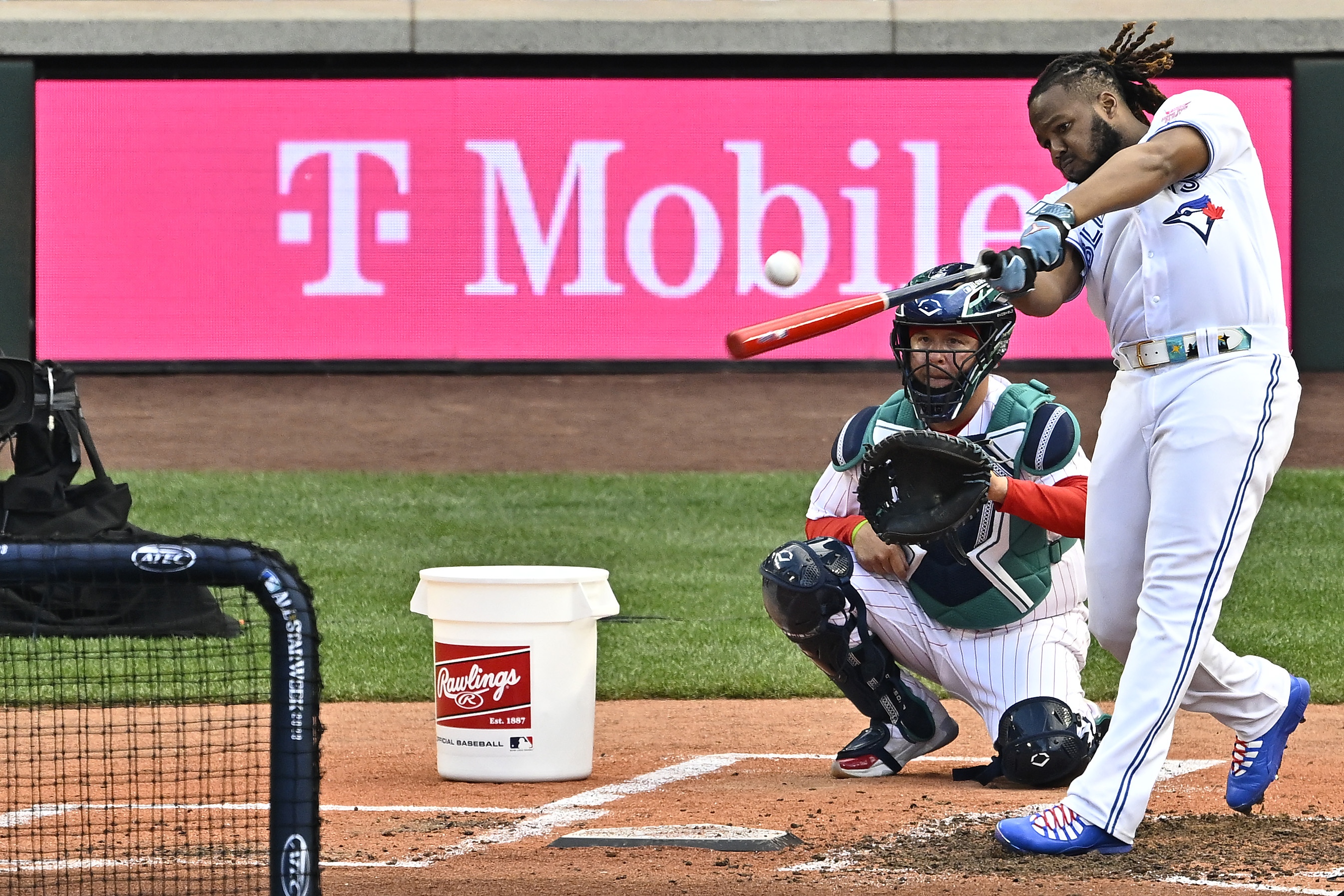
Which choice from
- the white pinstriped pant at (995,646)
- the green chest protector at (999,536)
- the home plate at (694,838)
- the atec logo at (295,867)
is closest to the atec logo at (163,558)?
the atec logo at (295,867)

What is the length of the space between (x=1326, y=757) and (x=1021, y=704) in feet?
4.37

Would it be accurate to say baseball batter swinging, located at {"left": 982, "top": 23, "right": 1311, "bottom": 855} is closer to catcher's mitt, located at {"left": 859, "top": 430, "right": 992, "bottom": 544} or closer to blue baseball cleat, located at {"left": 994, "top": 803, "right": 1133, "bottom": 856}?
blue baseball cleat, located at {"left": 994, "top": 803, "right": 1133, "bottom": 856}

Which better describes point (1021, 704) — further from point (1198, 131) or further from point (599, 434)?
point (599, 434)

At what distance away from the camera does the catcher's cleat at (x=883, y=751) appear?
5.15 m

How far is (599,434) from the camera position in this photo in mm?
16781

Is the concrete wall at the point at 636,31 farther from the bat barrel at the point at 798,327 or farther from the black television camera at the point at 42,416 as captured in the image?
the bat barrel at the point at 798,327

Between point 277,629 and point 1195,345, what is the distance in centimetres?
210

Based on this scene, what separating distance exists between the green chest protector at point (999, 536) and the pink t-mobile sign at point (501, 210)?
41.7ft

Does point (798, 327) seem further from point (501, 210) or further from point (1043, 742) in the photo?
point (501, 210)

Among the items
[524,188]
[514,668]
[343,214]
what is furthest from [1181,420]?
[343,214]

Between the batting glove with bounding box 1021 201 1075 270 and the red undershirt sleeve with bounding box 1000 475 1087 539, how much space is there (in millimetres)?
947

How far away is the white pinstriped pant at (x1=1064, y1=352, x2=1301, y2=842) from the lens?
12.7ft

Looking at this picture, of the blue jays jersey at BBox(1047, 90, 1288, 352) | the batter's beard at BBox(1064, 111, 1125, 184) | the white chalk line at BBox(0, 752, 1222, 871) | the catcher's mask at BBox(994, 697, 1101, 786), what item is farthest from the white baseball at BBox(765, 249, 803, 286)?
the blue jays jersey at BBox(1047, 90, 1288, 352)

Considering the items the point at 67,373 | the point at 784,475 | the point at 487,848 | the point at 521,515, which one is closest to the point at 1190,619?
the point at 487,848
